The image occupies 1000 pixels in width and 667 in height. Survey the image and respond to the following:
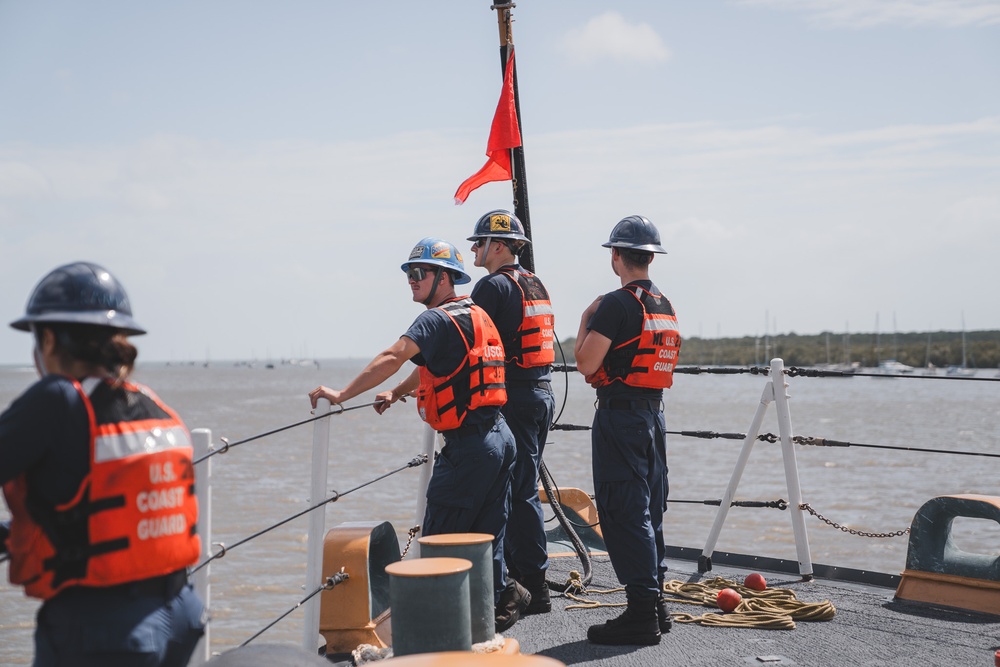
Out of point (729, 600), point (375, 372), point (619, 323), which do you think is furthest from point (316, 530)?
point (729, 600)

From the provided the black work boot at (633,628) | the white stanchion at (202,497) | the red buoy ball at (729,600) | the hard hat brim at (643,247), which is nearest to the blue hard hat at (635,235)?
the hard hat brim at (643,247)

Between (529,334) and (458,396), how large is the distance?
1035 millimetres

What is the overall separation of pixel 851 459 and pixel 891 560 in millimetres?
14418

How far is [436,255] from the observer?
179 inches

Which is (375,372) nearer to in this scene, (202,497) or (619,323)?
(202,497)

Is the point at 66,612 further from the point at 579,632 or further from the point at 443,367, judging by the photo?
the point at 579,632

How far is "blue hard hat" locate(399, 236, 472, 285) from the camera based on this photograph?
4.53 meters

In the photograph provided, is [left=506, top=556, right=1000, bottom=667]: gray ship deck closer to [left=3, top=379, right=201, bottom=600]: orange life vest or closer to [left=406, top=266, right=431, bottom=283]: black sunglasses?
[left=406, top=266, right=431, bottom=283]: black sunglasses

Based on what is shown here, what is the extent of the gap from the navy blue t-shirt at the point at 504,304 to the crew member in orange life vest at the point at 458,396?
647mm

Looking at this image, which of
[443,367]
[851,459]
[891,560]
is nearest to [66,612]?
[443,367]

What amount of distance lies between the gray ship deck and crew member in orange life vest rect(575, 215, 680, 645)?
0.19 metres

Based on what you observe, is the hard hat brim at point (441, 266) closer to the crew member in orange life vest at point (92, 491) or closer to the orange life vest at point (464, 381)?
the orange life vest at point (464, 381)

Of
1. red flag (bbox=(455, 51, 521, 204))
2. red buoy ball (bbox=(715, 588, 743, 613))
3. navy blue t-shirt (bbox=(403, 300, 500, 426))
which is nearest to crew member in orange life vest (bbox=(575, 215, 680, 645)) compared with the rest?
red buoy ball (bbox=(715, 588, 743, 613))

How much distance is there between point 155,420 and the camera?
237cm
